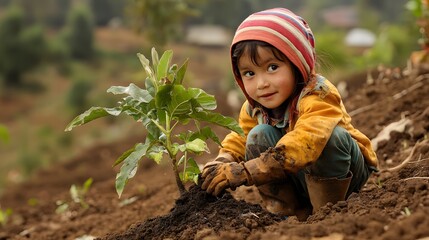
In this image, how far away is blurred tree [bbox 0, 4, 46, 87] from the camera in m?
26.6

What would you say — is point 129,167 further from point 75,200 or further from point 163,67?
point 75,200

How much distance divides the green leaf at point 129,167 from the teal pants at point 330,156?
1.59 ft

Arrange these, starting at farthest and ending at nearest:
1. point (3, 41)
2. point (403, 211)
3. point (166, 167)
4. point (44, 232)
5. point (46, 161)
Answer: point (3, 41) → point (46, 161) → point (166, 167) → point (44, 232) → point (403, 211)

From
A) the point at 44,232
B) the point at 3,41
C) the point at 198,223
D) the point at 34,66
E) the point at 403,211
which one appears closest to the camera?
the point at 403,211

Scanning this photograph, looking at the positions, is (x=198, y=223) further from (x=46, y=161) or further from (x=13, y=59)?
(x=13, y=59)

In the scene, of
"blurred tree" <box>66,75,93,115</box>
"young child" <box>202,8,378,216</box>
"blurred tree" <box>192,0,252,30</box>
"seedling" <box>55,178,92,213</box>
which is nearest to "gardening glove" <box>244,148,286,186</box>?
"young child" <box>202,8,378,216</box>

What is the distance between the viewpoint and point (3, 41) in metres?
26.5

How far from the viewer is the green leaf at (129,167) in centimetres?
224

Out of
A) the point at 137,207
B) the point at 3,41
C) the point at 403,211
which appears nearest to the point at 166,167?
the point at 137,207

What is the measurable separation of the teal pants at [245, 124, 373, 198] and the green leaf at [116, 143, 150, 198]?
48 centimetres

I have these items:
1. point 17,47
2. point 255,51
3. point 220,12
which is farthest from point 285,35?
point 220,12

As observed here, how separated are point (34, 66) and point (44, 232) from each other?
85.2ft

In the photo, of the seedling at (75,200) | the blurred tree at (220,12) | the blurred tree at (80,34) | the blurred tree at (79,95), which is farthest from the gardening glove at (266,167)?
the blurred tree at (80,34)

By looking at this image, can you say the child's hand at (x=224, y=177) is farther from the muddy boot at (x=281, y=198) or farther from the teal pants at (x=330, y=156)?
the muddy boot at (x=281, y=198)
